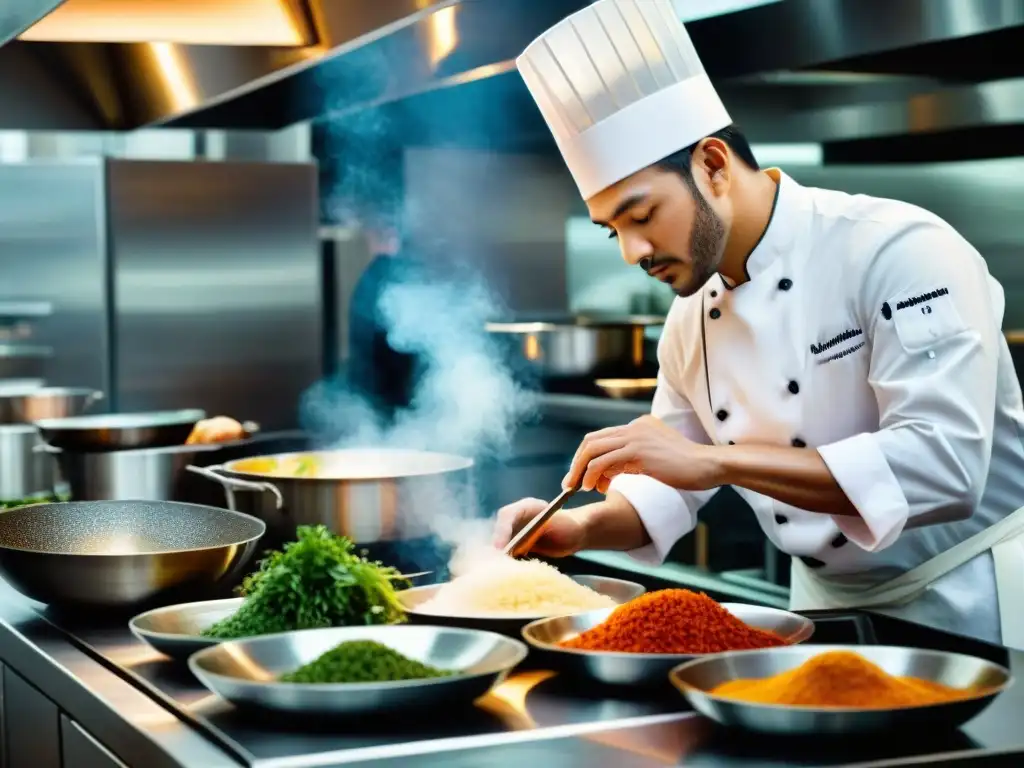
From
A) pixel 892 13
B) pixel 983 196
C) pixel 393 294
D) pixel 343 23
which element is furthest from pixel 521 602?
pixel 393 294

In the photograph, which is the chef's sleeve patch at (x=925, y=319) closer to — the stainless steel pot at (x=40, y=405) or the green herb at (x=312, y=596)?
the green herb at (x=312, y=596)

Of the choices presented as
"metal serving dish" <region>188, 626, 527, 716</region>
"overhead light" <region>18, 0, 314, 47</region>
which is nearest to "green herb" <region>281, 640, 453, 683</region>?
"metal serving dish" <region>188, 626, 527, 716</region>

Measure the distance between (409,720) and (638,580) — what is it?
0.84 m

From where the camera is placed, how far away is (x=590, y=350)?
4.69 metres

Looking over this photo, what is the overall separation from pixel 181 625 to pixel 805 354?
102 centimetres

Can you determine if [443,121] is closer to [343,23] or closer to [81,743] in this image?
[343,23]

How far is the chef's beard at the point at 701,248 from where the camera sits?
2.09m

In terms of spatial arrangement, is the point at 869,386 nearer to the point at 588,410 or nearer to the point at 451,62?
the point at 451,62


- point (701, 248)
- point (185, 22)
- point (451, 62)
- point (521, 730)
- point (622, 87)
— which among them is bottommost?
point (521, 730)

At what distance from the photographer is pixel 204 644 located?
1.66 meters

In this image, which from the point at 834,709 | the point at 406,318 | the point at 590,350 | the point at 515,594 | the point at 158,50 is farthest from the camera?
the point at 406,318

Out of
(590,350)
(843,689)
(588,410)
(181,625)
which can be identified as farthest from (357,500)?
(590,350)

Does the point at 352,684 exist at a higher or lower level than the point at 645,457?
lower

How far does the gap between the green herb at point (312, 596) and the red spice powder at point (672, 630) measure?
272 mm
